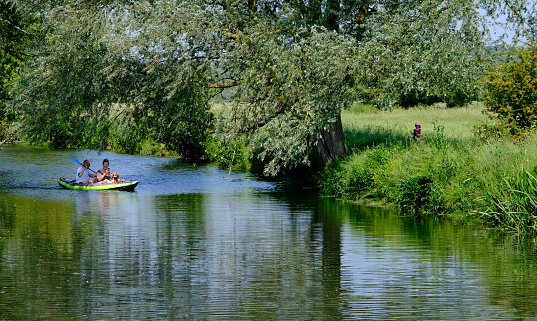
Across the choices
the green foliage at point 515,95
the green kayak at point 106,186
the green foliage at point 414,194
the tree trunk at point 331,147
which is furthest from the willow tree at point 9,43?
the green foliage at point 515,95

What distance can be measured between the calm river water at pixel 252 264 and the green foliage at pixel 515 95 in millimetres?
4900

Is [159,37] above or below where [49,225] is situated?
above

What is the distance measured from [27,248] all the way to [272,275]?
4.94 meters

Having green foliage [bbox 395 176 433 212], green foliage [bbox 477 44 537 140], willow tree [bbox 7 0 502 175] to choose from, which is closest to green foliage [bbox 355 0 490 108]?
willow tree [bbox 7 0 502 175]

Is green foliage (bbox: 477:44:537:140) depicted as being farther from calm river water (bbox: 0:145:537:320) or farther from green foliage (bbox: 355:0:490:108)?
calm river water (bbox: 0:145:537:320)

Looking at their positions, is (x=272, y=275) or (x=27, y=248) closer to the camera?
(x=272, y=275)

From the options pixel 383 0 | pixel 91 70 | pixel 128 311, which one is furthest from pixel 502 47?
pixel 128 311

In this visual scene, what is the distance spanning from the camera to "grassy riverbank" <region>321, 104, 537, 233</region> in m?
14.6

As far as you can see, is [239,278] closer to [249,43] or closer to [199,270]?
[199,270]

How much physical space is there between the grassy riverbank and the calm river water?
2.53 feet

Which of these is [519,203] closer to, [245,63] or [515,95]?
[515,95]

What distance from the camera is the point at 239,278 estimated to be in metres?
10.3

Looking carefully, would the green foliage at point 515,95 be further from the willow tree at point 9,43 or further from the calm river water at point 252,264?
the willow tree at point 9,43

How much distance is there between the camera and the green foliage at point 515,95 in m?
20.5
